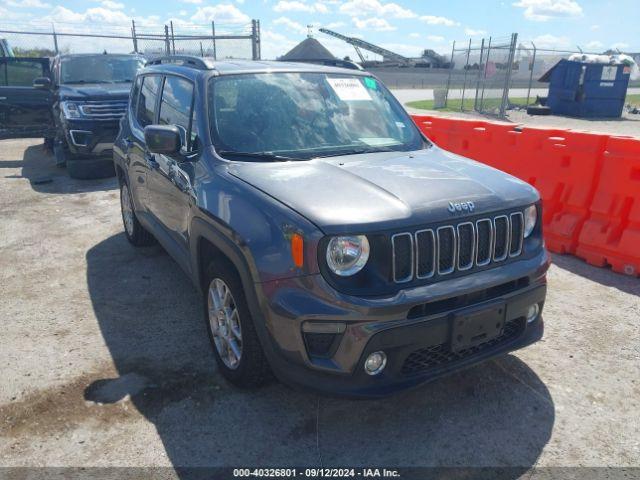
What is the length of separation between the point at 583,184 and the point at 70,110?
7801 millimetres

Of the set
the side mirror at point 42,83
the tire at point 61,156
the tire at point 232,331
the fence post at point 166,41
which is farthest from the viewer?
the fence post at point 166,41

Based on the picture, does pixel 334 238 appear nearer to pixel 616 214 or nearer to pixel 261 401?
pixel 261 401

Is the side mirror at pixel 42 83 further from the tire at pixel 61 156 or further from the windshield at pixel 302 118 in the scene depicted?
the windshield at pixel 302 118

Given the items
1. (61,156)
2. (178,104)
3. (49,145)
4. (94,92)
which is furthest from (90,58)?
(178,104)

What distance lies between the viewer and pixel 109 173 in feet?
30.1

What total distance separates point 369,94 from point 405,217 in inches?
74.2

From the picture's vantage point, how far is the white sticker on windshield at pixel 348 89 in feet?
12.8

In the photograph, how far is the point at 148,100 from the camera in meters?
4.72

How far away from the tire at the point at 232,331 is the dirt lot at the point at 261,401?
154 mm

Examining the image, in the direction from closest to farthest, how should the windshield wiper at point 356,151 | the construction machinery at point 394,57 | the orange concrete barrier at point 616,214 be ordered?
the windshield wiper at point 356,151 < the orange concrete barrier at point 616,214 < the construction machinery at point 394,57

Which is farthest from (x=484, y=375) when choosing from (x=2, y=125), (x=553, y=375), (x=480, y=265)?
(x=2, y=125)

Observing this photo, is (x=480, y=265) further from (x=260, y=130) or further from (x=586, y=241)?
(x=586, y=241)

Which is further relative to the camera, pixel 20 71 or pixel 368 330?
pixel 20 71

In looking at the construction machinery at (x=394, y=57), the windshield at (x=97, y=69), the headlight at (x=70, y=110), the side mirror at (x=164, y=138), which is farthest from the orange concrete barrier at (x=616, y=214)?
the construction machinery at (x=394, y=57)
